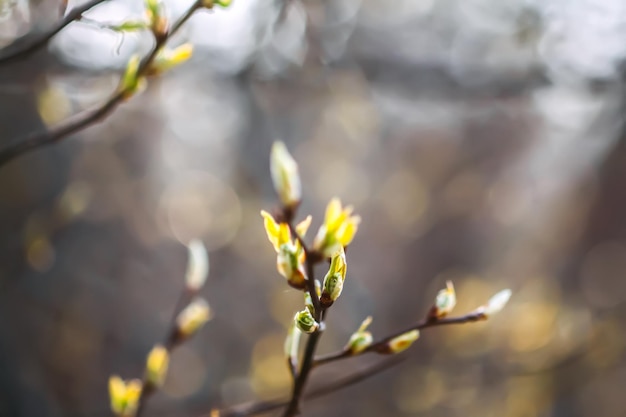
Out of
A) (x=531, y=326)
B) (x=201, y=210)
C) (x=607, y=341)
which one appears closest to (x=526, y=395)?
(x=531, y=326)

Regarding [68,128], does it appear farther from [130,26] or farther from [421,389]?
[421,389]

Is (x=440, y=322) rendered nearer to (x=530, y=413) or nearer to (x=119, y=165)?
(x=530, y=413)

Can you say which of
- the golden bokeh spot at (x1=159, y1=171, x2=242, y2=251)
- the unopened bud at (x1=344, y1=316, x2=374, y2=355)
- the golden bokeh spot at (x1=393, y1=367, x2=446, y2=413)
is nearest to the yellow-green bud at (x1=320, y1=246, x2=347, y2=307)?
the unopened bud at (x1=344, y1=316, x2=374, y2=355)

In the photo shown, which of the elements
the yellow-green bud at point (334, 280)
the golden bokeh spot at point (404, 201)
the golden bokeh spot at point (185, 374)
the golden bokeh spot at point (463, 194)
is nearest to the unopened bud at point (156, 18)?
the yellow-green bud at point (334, 280)

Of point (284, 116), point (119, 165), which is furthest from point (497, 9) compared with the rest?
point (119, 165)

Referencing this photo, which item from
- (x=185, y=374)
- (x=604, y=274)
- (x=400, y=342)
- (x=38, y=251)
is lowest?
(x=185, y=374)

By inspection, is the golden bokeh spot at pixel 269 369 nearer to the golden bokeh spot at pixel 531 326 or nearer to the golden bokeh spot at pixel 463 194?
the golden bokeh spot at pixel 531 326

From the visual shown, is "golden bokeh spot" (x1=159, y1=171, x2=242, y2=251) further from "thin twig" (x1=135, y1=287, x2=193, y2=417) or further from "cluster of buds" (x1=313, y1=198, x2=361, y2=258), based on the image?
"cluster of buds" (x1=313, y1=198, x2=361, y2=258)
